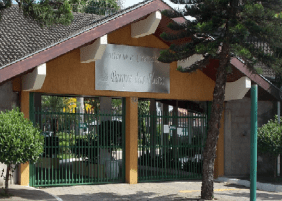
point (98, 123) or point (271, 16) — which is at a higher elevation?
point (271, 16)

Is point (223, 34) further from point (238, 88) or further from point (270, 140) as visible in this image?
point (270, 140)

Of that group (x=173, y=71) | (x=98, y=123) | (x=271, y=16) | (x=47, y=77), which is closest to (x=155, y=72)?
(x=173, y=71)

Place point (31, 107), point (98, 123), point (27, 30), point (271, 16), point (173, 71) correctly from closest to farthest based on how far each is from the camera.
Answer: point (271, 16), point (31, 107), point (98, 123), point (173, 71), point (27, 30)

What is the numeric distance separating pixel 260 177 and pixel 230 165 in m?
1.08

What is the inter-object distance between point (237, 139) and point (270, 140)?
2.09 metres

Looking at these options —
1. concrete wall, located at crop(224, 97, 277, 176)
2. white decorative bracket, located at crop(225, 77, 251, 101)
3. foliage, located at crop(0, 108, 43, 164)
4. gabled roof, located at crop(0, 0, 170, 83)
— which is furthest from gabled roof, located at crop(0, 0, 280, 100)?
concrete wall, located at crop(224, 97, 277, 176)

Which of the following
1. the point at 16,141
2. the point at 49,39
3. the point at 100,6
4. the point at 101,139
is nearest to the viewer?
the point at 16,141

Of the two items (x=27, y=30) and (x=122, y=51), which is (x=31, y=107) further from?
(x=27, y=30)

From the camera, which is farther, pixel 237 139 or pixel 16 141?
pixel 237 139

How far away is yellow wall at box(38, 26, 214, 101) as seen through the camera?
12.6 metres

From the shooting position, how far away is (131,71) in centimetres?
1370

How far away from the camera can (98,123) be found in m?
13.5

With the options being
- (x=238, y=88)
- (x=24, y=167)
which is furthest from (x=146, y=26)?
(x=24, y=167)

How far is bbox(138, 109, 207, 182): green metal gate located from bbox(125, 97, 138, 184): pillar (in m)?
0.52
